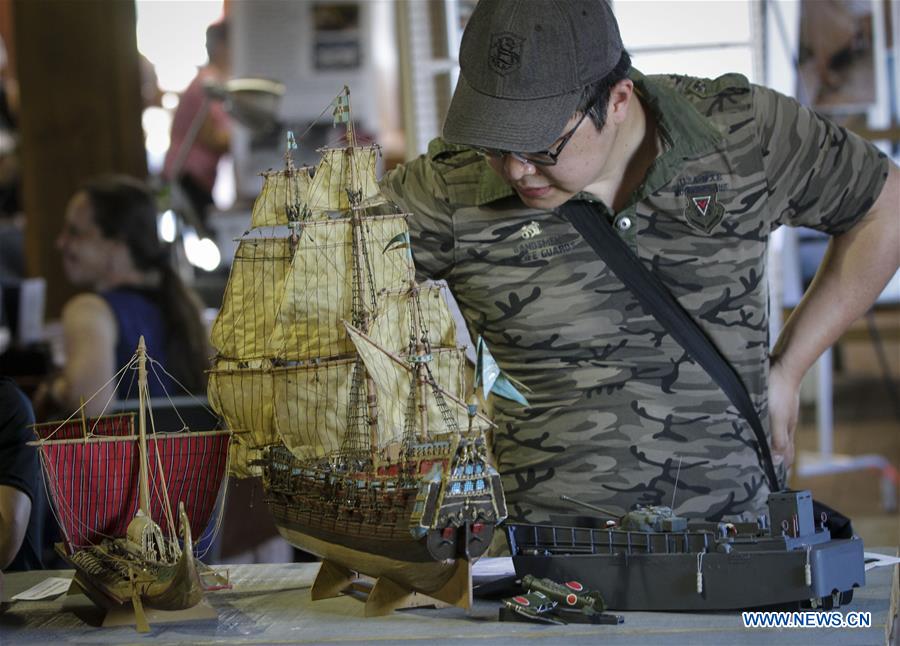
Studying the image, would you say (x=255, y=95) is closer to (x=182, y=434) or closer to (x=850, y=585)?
(x=182, y=434)

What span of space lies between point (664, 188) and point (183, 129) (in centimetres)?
688

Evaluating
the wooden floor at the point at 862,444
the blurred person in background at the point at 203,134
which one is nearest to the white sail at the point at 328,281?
the wooden floor at the point at 862,444

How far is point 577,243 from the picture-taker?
271 centimetres

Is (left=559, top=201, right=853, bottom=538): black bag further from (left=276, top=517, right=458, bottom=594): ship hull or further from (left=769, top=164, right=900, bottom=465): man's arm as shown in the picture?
(left=276, top=517, right=458, bottom=594): ship hull

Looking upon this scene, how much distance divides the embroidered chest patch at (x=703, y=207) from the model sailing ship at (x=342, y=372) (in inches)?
23.4

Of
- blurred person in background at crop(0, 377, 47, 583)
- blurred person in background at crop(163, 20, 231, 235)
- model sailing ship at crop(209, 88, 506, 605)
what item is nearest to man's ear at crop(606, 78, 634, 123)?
model sailing ship at crop(209, 88, 506, 605)

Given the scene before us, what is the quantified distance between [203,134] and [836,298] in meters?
8.11

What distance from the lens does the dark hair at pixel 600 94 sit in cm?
245

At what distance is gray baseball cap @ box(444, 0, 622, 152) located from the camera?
2381 millimetres

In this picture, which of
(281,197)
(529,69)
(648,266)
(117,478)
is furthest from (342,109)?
(117,478)

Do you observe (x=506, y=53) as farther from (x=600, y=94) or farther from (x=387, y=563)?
(x=387, y=563)

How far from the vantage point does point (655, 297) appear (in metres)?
2.69

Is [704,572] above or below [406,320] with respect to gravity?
below

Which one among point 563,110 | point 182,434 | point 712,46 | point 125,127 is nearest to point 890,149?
point 712,46
